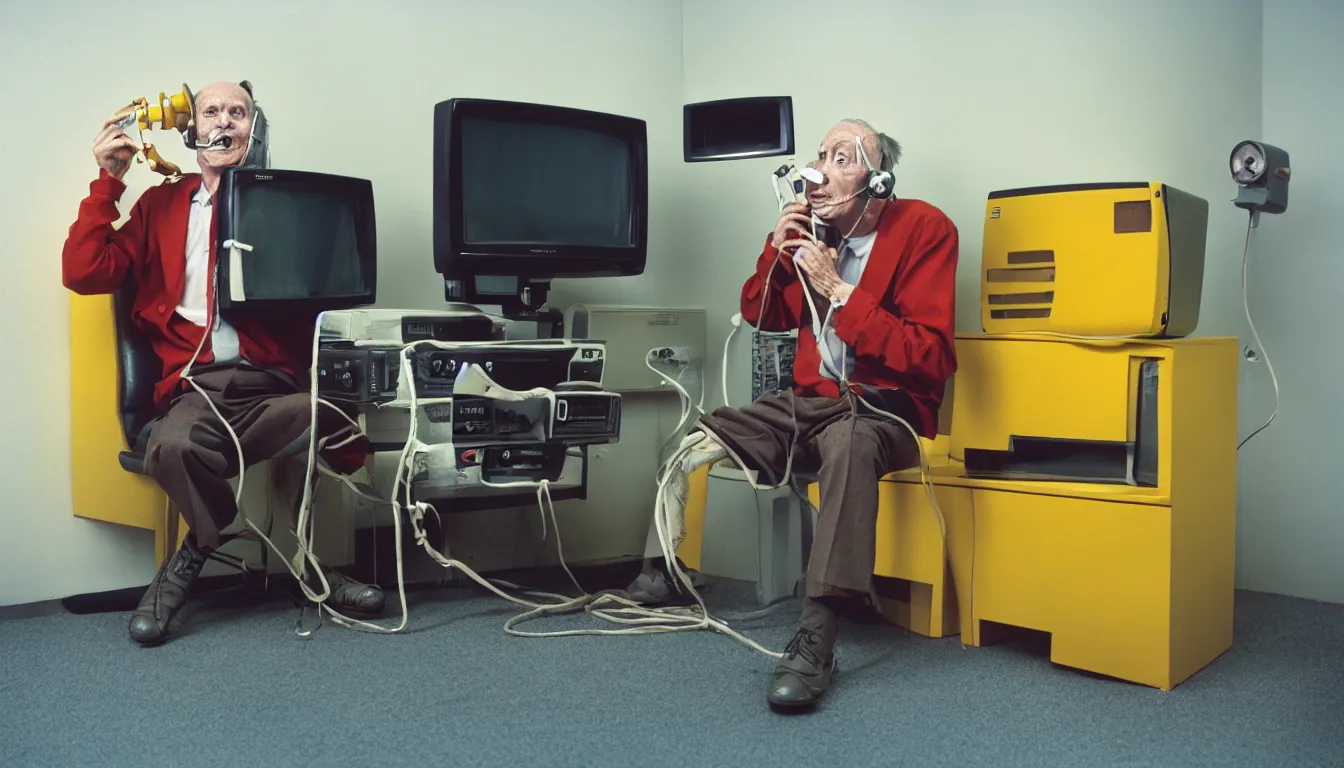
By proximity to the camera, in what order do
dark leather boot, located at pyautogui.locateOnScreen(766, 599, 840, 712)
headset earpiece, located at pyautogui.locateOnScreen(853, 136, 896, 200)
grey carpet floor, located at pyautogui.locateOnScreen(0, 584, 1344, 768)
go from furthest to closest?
headset earpiece, located at pyautogui.locateOnScreen(853, 136, 896, 200) → dark leather boot, located at pyautogui.locateOnScreen(766, 599, 840, 712) → grey carpet floor, located at pyautogui.locateOnScreen(0, 584, 1344, 768)

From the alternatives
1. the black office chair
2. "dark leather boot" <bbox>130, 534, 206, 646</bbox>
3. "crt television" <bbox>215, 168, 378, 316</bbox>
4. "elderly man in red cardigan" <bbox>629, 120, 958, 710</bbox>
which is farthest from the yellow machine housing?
the black office chair

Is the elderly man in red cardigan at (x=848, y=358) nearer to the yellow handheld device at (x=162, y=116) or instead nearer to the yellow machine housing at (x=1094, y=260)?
the yellow machine housing at (x=1094, y=260)

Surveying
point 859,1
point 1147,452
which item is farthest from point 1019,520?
point 859,1

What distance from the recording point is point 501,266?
2.72 meters

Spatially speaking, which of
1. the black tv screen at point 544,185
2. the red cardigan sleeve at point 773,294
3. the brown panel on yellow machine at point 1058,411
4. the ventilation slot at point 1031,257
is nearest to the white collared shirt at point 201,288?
the black tv screen at point 544,185

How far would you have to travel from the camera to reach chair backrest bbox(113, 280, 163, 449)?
2.56m

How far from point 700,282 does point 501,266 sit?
0.84 metres

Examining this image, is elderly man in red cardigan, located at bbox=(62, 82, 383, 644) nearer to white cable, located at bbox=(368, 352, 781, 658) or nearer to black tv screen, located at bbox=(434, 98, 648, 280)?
white cable, located at bbox=(368, 352, 781, 658)

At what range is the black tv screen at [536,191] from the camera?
264 cm

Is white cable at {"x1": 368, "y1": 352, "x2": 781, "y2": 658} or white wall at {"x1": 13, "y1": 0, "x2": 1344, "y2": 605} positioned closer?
white cable at {"x1": 368, "y1": 352, "x2": 781, "y2": 658}

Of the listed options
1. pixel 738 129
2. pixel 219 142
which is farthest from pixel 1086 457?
pixel 219 142

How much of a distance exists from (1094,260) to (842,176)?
55 cm

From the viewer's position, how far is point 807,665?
201cm

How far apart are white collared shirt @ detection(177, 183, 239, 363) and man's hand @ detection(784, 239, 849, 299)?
1335mm
